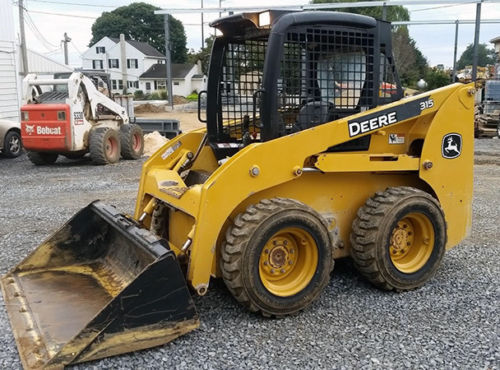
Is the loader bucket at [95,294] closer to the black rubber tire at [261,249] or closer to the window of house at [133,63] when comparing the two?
the black rubber tire at [261,249]

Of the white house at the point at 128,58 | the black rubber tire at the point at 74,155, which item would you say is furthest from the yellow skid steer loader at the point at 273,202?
the white house at the point at 128,58

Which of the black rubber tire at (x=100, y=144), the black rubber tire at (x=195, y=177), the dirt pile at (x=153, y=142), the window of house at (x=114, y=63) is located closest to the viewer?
the black rubber tire at (x=195, y=177)

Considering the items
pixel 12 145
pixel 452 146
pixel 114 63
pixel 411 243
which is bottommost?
pixel 12 145

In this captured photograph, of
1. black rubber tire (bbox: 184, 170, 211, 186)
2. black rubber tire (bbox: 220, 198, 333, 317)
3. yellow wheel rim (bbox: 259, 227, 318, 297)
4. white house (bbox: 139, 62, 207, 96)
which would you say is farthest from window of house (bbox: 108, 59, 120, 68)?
black rubber tire (bbox: 220, 198, 333, 317)

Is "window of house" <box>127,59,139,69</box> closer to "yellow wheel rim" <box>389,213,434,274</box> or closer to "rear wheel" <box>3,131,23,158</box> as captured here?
"rear wheel" <box>3,131,23,158</box>

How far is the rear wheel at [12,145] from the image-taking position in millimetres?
14469

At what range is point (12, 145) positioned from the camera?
14648 mm

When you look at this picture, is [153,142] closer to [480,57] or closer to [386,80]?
[386,80]

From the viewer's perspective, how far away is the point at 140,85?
71.4m

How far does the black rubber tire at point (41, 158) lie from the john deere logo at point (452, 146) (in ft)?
34.3

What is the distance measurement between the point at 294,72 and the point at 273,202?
110cm

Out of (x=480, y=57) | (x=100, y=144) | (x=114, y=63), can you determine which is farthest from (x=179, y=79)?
(x=100, y=144)

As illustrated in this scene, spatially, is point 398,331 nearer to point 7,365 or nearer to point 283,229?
point 283,229

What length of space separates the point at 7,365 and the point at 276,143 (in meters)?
2.32
